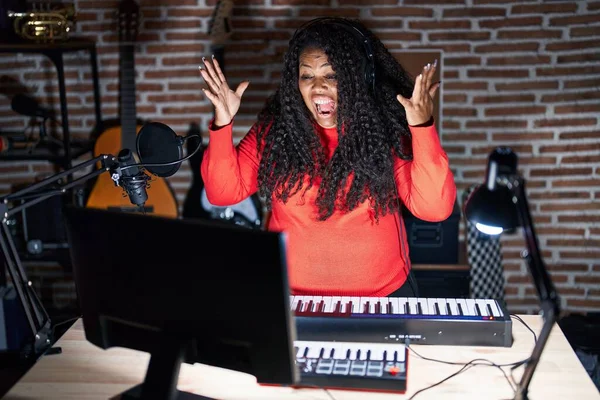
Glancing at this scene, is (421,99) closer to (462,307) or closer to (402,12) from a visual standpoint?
(462,307)

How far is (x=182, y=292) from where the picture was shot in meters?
1.35

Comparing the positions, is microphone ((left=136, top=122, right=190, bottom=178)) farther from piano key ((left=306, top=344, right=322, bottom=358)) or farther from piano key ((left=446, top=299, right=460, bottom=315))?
piano key ((left=446, top=299, right=460, bottom=315))

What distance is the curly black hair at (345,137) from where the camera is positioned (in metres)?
2.21

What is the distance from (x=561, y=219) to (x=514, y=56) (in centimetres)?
93

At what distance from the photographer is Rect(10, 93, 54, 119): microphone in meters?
3.60

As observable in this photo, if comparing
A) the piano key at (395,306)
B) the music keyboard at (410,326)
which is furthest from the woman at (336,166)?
the music keyboard at (410,326)

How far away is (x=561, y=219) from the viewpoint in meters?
3.69

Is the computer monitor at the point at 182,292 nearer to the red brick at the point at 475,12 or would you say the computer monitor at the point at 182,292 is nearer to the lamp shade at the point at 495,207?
the lamp shade at the point at 495,207

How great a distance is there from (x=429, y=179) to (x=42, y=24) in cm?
222

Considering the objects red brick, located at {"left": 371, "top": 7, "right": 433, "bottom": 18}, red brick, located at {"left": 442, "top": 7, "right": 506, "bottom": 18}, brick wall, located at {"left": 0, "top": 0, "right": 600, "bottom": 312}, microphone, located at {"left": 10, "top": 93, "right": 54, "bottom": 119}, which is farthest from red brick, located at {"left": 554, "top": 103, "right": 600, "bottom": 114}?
microphone, located at {"left": 10, "top": 93, "right": 54, "bottom": 119}

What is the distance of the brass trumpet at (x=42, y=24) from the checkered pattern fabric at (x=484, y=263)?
87.7 inches

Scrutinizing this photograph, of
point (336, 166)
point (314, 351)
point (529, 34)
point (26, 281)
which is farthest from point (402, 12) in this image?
point (26, 281)

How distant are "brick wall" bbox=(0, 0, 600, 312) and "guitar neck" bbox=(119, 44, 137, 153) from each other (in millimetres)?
130

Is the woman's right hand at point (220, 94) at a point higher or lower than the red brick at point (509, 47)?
lower
